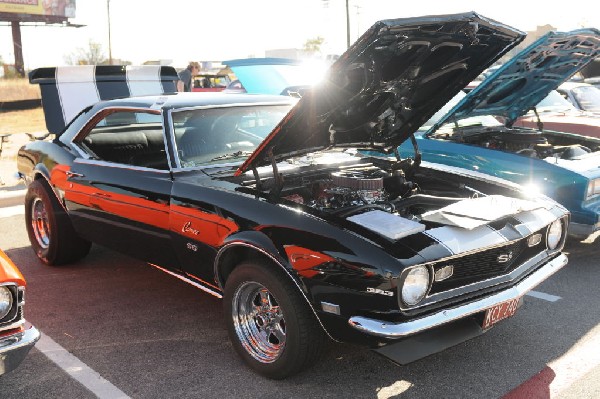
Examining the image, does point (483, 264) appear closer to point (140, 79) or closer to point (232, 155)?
point (232, 155)

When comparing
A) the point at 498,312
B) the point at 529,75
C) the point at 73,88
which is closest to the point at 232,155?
the point at 498,312

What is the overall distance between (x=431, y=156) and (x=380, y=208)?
8.49ft

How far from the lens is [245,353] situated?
322 cm

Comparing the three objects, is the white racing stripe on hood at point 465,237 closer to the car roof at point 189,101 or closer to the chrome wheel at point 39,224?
the car roof at point 189,101

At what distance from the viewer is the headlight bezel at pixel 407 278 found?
2623 mm

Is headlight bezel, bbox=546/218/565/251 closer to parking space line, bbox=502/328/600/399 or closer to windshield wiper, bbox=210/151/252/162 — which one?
parking space line, bbox=502/328/600/399

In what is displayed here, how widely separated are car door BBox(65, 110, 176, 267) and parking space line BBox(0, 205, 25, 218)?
2638 mm

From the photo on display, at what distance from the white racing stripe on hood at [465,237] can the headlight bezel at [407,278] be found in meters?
0.17

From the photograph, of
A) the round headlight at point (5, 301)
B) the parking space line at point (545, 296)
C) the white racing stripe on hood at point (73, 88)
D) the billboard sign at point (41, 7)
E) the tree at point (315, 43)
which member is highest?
the billboard sign at point (41, 7)

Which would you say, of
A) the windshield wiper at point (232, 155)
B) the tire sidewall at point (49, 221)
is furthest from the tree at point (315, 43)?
the windshield wiper at point (232, 155)

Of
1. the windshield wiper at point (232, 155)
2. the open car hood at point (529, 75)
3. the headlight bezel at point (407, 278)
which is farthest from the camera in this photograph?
the open car hood at point (529, 75)

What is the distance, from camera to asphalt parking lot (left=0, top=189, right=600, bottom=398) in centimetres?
301

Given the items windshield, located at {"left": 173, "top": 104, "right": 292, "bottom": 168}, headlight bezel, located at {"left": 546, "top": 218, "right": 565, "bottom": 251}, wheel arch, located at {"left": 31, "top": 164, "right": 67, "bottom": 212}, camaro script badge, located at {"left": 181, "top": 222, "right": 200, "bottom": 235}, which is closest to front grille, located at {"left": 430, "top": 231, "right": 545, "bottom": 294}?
headlight bezel, located at {"left": 546, "top": 218, "right": 565, "bottom": 251}

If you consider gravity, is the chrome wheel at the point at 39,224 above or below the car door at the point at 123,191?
below
